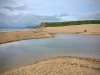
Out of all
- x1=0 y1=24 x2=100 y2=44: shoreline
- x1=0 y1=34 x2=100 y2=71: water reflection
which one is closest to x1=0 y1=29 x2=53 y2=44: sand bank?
x1=0 y1=24 x2=100 y2=44: shoreline

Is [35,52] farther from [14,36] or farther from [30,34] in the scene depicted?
[30,34]

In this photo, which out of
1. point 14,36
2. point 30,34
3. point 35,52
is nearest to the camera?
point 35,52

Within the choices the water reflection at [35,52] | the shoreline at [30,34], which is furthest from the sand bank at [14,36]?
the water reflection at [35,52]

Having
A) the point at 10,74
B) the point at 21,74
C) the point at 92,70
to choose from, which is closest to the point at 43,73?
the point at 21,74

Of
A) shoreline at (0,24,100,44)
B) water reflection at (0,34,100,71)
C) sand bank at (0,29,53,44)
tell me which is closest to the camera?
water reflection at (0,34,100,71)

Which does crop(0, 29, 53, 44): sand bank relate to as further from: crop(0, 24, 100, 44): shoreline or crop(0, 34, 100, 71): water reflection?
crop(0, 34, 100, 71): water reflection

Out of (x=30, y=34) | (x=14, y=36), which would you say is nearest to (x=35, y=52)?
(x=14, y=36)

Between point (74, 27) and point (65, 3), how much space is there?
1211cm

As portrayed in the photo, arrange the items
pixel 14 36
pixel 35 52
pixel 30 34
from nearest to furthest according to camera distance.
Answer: pixel 35 52
pixel 14 36
pixel 30 34

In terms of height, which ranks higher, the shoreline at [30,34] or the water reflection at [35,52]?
the shoreline at [30,34]

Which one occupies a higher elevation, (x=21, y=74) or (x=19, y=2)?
(x=19, y=2)

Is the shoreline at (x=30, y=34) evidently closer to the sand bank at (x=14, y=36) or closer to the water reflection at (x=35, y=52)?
the sand bank at (x=14, y=36)

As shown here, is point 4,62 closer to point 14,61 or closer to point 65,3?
point 14,61

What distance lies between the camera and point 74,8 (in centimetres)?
361
